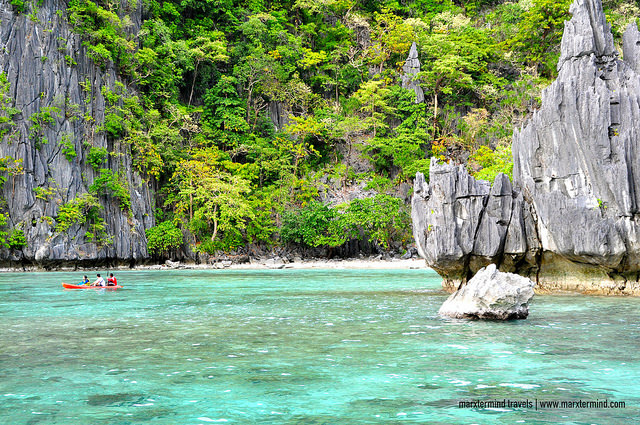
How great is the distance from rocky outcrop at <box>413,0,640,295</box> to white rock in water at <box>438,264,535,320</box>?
6.77 m

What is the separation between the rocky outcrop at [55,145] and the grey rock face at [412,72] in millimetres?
26665

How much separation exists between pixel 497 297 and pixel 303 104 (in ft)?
139

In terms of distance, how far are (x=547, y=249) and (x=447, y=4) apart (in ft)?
150

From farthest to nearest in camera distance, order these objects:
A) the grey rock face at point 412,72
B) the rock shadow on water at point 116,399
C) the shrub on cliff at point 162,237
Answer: the grey rock face at point 412,72 < the shrub on cliff at point 162,237 < the rock shadow on water at point 116,399

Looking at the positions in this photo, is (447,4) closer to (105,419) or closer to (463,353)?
(463,353)

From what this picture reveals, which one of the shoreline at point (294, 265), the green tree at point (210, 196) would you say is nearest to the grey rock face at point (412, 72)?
the shoreline at point (294, 265)

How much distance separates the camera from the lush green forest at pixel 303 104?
4444cm

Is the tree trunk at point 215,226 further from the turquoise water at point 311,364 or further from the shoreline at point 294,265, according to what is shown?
the turquoise water at point 311,364

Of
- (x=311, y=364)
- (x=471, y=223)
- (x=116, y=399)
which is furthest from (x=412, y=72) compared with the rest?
(x=116, y=399)

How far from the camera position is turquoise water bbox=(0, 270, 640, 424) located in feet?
22.0

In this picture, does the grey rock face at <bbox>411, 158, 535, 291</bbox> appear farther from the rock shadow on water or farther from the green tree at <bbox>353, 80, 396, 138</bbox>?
the green tree at <bbox>353, 80, 396, 138</bbox>

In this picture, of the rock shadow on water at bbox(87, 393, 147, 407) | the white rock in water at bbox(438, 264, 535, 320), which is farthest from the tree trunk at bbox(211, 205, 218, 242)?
the rock shadow on water at bbox(87, 393, 147, 407)

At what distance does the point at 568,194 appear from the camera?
20078 millimetres

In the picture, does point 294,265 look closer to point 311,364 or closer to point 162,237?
point 162,237
